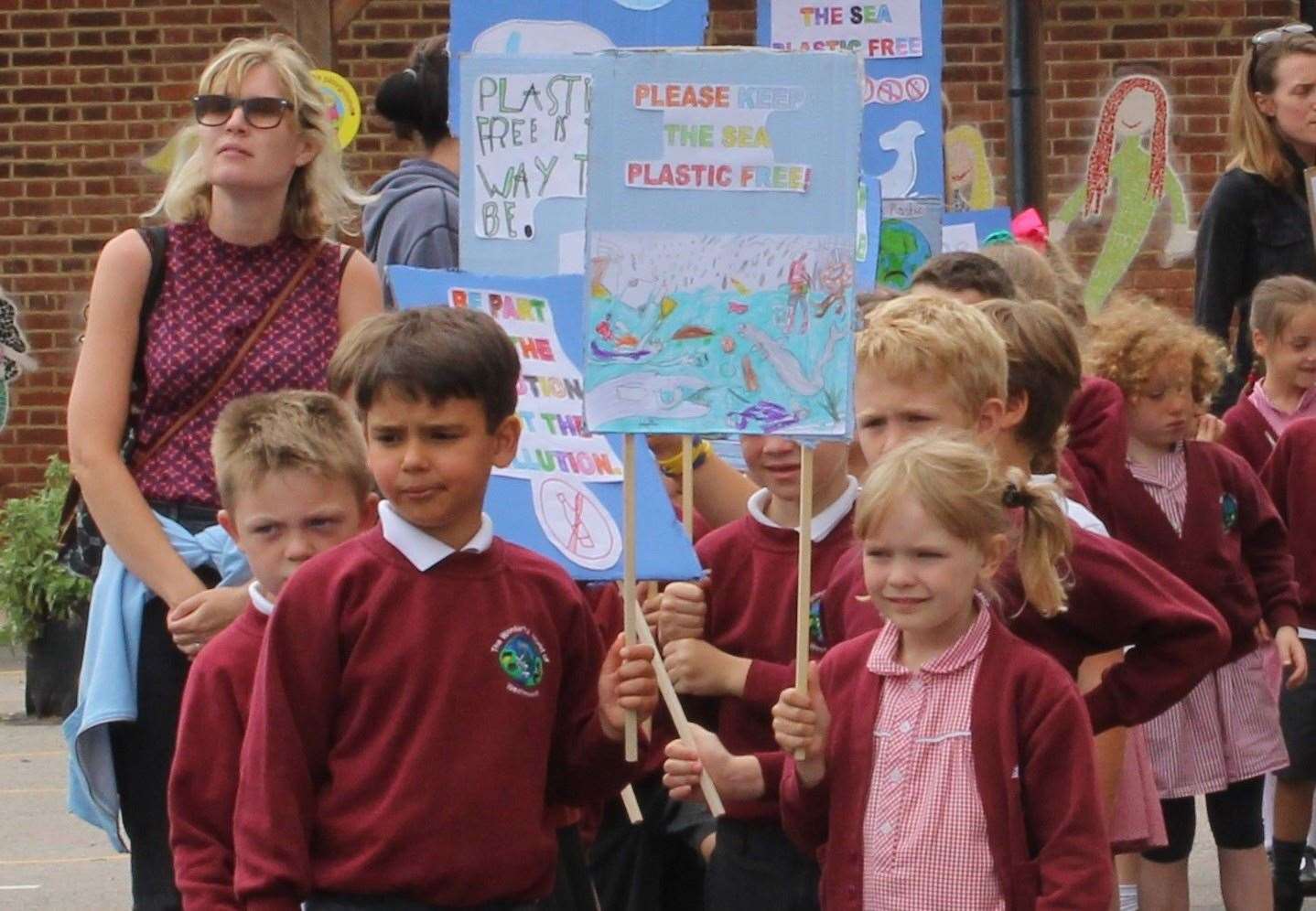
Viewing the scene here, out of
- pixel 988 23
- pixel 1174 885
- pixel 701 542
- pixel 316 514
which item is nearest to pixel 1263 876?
pixel 1174 885

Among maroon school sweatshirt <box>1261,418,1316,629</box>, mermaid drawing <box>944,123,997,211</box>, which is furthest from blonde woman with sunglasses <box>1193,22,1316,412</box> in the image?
mermaid drawing <box>944,123,997,211</box>

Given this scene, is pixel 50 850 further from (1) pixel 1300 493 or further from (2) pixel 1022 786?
(2) pixel 1022 786

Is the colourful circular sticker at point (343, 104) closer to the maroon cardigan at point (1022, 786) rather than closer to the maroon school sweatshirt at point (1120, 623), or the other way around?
the maroon school sweatshirt at point (1120, 623)

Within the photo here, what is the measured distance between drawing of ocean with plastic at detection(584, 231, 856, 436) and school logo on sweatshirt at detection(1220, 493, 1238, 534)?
2.20 metres

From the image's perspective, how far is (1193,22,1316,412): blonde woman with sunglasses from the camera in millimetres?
6820

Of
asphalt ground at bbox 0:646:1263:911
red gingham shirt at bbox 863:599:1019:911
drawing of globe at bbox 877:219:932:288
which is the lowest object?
asphalt ground at bbox 0:646:1263:911

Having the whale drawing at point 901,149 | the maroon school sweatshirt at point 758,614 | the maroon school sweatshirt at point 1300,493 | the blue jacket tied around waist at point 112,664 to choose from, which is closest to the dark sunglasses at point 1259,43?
the whale drawing at point 901,149

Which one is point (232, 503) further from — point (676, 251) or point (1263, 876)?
point (1263, 876)

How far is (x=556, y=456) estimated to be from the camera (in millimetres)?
4344

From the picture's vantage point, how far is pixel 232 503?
12.6ft

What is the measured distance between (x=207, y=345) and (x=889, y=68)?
126 inches

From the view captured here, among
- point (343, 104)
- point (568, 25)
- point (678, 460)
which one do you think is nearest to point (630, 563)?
point (678, 460)

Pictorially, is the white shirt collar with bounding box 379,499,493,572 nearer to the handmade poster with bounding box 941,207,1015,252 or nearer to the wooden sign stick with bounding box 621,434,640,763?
the wooden sign stick with bounding box 621,434,640,763

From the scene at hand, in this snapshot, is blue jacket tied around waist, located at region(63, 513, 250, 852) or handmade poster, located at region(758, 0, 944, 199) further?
handmade poster, located at region(758, 0, 944, 199)
